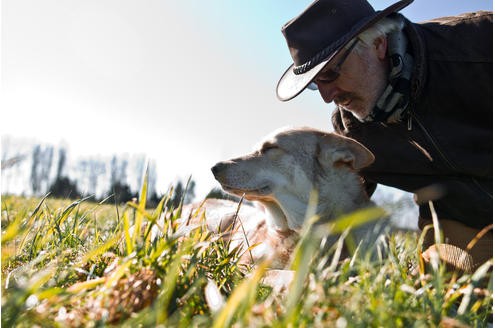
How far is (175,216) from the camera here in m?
1.91

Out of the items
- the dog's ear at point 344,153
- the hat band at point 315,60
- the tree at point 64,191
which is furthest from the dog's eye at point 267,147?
the tree at point 64,191

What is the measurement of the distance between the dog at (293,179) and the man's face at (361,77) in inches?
17.2

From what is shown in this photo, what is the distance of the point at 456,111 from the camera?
3.77m

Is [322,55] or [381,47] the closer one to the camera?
[322,55]

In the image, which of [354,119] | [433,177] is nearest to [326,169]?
[354,119]

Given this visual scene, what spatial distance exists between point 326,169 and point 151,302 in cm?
329

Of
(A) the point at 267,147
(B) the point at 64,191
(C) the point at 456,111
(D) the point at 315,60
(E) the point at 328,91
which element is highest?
(D) the point at 315,60

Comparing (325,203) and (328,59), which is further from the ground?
(328,59)

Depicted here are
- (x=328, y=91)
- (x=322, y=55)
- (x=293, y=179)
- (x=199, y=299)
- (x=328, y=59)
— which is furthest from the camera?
(x=293, y=179)

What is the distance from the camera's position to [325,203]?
14.1ft

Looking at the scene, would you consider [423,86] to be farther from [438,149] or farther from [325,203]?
[325,203]

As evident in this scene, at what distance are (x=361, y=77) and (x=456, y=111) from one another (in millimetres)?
802

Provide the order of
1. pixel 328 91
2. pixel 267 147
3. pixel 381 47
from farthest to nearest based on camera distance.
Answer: pixel 267 147 → pixel 328 91 → pixel 381 47

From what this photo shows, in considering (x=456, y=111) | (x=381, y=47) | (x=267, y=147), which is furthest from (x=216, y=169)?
(x=456, y=111)
